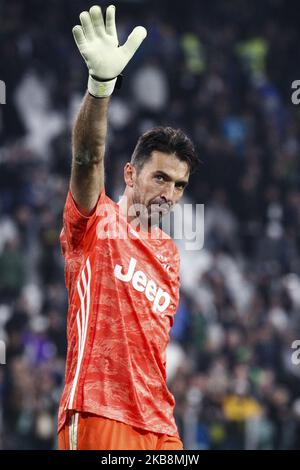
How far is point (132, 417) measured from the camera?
5.09 meters

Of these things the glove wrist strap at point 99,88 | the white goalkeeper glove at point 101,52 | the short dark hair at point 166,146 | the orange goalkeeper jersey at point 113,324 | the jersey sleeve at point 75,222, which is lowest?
the orange goalkeeper jersey at point 113,324

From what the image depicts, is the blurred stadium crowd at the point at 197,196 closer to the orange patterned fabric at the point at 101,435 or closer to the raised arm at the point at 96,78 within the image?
the orange patterned fabric at the point at 101,435

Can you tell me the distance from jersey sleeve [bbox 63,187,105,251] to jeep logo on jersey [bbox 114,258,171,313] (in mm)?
233

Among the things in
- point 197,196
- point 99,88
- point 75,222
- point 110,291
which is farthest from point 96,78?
point 197,196

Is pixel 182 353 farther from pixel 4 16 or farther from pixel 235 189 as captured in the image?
pixel 4 16

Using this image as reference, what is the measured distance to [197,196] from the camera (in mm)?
16562

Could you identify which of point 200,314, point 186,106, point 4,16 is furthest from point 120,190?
point 4,16

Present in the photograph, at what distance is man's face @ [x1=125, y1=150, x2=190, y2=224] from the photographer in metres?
5.40

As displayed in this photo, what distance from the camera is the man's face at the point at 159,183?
5.40 meters

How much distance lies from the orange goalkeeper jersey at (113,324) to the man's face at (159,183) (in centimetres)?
15

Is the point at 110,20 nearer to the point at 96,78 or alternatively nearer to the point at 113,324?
the point at 96,78

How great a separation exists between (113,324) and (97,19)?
52.7 inches

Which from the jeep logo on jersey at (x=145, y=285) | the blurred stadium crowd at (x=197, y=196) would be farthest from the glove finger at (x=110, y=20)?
the blurred stadium crowd at (x=197, y=196)
